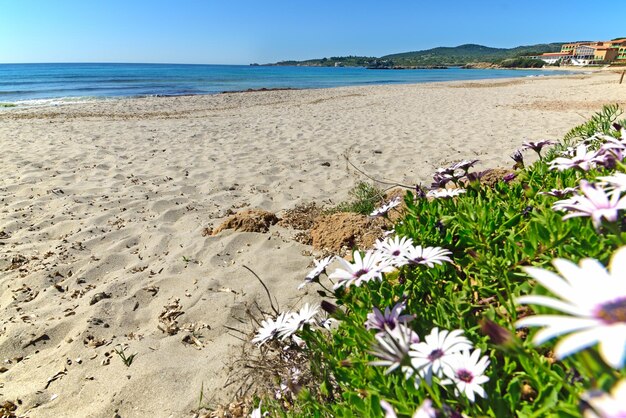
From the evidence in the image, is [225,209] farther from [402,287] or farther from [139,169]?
[402,287]

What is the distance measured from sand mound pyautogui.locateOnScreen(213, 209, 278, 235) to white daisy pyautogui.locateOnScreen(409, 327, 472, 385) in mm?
2870

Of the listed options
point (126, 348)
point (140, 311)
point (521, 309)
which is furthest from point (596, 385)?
point (140, 311)

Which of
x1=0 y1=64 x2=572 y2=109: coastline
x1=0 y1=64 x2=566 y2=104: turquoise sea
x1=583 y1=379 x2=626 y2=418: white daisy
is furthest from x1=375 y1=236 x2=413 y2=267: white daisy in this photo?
x1=0 y1=64 x2=566 y2=104: turquoise sea

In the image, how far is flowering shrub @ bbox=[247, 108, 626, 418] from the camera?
562 mm

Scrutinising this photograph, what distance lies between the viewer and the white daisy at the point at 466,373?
959 millimetres

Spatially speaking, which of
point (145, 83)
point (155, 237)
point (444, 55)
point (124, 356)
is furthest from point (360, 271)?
point (444, 55)

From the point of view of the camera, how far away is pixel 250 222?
3.85m

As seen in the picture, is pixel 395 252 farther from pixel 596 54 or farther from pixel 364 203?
pixel 596 54

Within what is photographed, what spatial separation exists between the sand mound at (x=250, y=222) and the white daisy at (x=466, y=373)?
290 centimetres

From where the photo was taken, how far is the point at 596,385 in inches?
23.5

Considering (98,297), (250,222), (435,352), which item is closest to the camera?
(435,352)

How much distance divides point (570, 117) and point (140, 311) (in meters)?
9.56

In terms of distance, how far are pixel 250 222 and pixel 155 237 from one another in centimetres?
89

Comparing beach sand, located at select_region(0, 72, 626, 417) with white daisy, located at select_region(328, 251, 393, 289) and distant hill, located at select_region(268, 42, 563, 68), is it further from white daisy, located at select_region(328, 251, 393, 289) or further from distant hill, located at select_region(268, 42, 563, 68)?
distant hill, located at select_region(268, 42, 563, 68)
